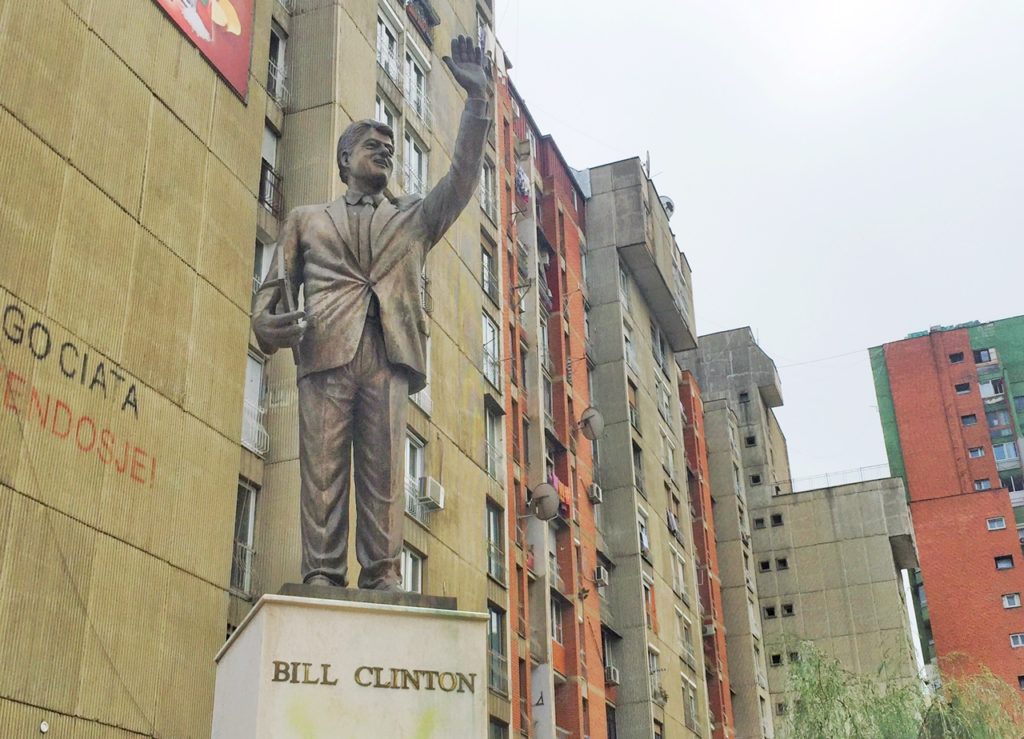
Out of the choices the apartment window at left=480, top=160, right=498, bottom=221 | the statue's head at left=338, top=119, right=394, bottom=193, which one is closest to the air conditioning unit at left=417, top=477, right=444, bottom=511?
the apartment window at left=480, top=160, right=498, bottom=221

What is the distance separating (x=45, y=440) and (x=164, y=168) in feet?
21.4

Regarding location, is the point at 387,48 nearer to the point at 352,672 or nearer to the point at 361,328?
the point at 361,328

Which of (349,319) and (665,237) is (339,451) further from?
(665,237)

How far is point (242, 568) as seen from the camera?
24.8 m

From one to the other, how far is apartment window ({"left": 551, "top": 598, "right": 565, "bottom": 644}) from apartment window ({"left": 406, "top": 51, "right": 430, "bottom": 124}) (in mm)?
16297

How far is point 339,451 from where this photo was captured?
8305 mm

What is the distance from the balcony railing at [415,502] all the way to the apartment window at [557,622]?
12.5m

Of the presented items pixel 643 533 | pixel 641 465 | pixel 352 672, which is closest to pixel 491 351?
pixel 643 533

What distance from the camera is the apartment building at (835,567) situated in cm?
7462

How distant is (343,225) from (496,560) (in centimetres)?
2860

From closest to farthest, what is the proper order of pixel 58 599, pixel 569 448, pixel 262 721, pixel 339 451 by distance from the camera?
pixel 262 721, pixel 339 451, pixel 58 599, pixel 569 448

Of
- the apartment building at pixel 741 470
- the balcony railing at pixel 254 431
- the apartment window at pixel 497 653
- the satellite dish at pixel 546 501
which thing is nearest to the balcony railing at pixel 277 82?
the balcony railing at pixel 254 431

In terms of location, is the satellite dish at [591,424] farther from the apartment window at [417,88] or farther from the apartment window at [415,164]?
the apartment window at [417,88]

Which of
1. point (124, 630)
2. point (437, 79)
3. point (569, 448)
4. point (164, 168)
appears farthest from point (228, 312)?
point (569, 448)
